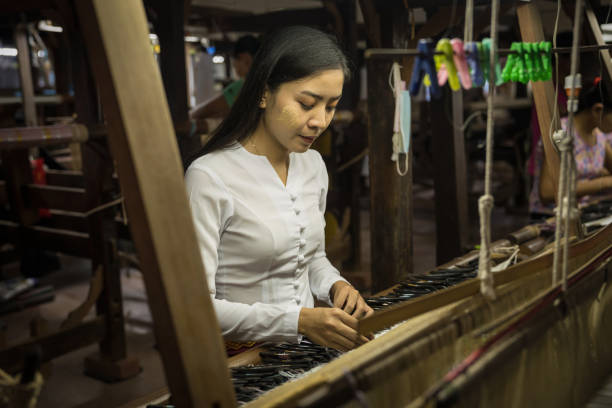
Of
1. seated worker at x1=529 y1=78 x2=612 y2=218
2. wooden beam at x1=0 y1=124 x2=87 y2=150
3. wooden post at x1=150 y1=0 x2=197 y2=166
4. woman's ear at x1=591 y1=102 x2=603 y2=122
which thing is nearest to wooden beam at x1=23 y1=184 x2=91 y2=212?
wooden beam at x1=0 y1=124 x2=87 y2=150

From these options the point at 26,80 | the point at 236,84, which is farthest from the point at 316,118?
the point at 26,80

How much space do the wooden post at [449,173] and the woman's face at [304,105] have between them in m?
2.06

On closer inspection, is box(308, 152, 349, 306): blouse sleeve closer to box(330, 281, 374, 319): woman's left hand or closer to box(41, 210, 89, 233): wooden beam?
box(330, 281, 374, 319): woman's left hand

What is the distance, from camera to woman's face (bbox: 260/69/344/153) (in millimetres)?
1441

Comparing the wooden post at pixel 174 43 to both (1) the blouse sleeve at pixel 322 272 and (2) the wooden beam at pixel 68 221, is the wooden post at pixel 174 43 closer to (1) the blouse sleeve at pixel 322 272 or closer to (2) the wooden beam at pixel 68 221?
A: (2) the wooden beam at pixel 68 221

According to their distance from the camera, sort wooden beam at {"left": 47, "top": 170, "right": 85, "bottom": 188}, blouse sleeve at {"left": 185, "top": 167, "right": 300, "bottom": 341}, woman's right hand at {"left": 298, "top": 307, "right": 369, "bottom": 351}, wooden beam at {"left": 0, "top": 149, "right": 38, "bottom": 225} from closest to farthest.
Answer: woman's right hand at {"left": 298, "top": 307, "right": 369, "bottom": 351}, blouse sleeve at {"left": 185, "top": 167, "right": 300, "bottom": 341}, wooden beam at {"left": 47, "top": 170, "right": 85, "bottom": 188}, wooden beam at {"left": 0, "top": 149, "right": 38, "bottom": 225}

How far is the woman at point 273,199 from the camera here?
1428 mm

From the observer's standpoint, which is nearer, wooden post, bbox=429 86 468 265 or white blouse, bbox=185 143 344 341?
white blouse, bbox=185 143 344 341

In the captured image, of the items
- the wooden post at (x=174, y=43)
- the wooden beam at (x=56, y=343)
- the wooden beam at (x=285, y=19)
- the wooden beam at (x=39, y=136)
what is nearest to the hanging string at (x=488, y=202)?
the wooden beam at (x=56, y=343)

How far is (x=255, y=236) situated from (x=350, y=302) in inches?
12.5

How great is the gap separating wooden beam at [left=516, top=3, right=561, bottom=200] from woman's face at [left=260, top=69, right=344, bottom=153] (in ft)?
2.32

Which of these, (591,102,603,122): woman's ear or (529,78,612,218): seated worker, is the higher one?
(591,102,603,122): woman's ear

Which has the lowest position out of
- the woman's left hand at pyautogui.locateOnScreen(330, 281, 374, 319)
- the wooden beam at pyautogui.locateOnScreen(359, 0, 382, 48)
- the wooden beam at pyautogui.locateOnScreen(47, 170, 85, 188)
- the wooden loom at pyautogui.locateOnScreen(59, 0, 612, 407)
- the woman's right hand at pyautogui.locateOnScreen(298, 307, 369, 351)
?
the woman's left hand at pyautogui.locateOnScreen(330, 281, 374, 319)

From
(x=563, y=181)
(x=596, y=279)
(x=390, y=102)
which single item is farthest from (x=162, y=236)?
(x=390, y=102)
